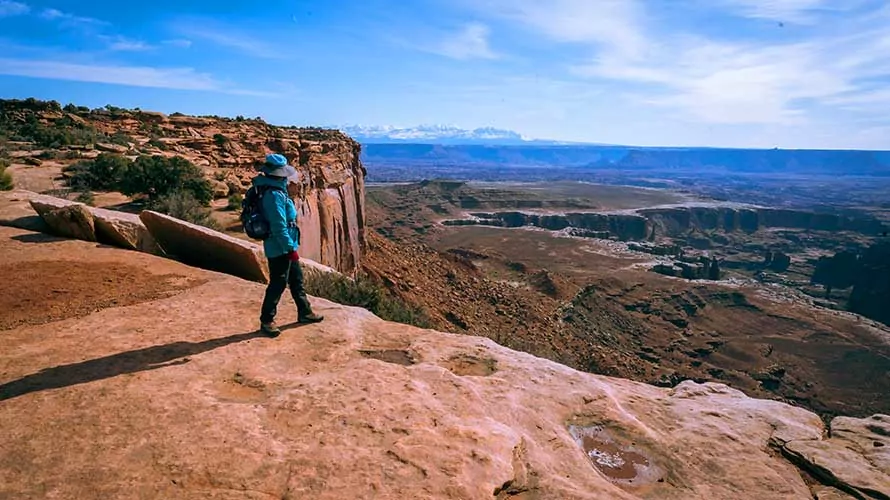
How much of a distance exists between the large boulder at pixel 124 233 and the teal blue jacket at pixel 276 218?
3474 mm

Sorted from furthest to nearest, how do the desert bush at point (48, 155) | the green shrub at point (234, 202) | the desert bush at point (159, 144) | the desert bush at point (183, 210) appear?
the desert bush at point (159, 144)
the desert bush at point (48, 155)
the green shrub at point (234, 202)
the desert bush at point (183, 210)

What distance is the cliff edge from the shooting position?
295 centimetres

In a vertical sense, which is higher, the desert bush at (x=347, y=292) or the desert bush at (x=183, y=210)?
the desert bush at (x=183, y=210)

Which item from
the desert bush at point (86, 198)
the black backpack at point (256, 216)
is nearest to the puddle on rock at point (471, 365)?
the black backpack at point (256, 216)

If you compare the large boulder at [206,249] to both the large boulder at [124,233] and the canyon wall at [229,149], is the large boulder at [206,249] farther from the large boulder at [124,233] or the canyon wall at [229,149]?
the canyon wall at [229,149]

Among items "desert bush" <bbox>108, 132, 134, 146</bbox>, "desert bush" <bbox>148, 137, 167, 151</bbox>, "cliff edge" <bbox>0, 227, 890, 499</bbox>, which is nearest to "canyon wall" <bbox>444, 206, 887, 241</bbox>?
"desert bush" <bbox>108, 132, 134, 146</bbox>

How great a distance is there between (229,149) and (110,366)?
16.8 m

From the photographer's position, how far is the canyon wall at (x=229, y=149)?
54.4 feet

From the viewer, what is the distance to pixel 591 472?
143 inches

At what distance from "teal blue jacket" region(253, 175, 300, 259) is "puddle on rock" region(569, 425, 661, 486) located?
3361mm

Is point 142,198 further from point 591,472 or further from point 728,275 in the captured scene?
point 728,275

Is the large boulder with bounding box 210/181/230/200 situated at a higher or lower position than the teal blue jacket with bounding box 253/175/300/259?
lower

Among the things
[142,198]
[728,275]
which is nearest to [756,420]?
[142,198]

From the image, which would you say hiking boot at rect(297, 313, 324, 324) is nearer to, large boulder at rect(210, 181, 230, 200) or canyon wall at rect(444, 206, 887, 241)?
large boulder at rect(210, 181, 230, 200)
